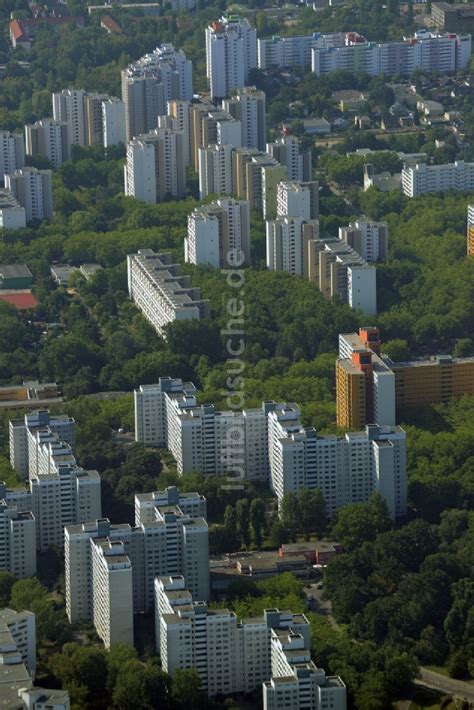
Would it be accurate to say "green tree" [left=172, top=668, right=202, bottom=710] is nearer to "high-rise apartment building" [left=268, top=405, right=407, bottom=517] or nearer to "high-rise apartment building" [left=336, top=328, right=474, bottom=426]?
"high-rise apartment building" [left=268, top=405, right=407, bottom=517]

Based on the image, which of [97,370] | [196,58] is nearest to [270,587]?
[97,370]

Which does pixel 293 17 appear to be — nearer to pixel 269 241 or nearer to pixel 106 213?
pixel 106 213

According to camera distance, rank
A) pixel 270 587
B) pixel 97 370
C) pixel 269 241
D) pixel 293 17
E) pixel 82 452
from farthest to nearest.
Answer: pixel 293 17 < pixel 269 241 < pixel 97 370 < pixel 82 452 < pixel 270 587

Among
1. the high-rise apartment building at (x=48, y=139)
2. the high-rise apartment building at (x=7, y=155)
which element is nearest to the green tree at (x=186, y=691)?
the high-rise apartment building at (x=7, y=155)

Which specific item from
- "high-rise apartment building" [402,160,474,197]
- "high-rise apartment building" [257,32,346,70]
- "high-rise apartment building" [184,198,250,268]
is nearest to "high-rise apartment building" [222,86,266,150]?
"high-rise apartment building" [402,160,474,197]

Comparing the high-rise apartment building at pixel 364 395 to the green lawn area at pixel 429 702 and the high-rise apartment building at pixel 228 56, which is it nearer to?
the green lawn area at pixel 429 702

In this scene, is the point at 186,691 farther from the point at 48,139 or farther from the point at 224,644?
the point at 48,139

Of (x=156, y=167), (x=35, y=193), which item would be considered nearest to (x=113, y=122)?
(x=156, y=167)
